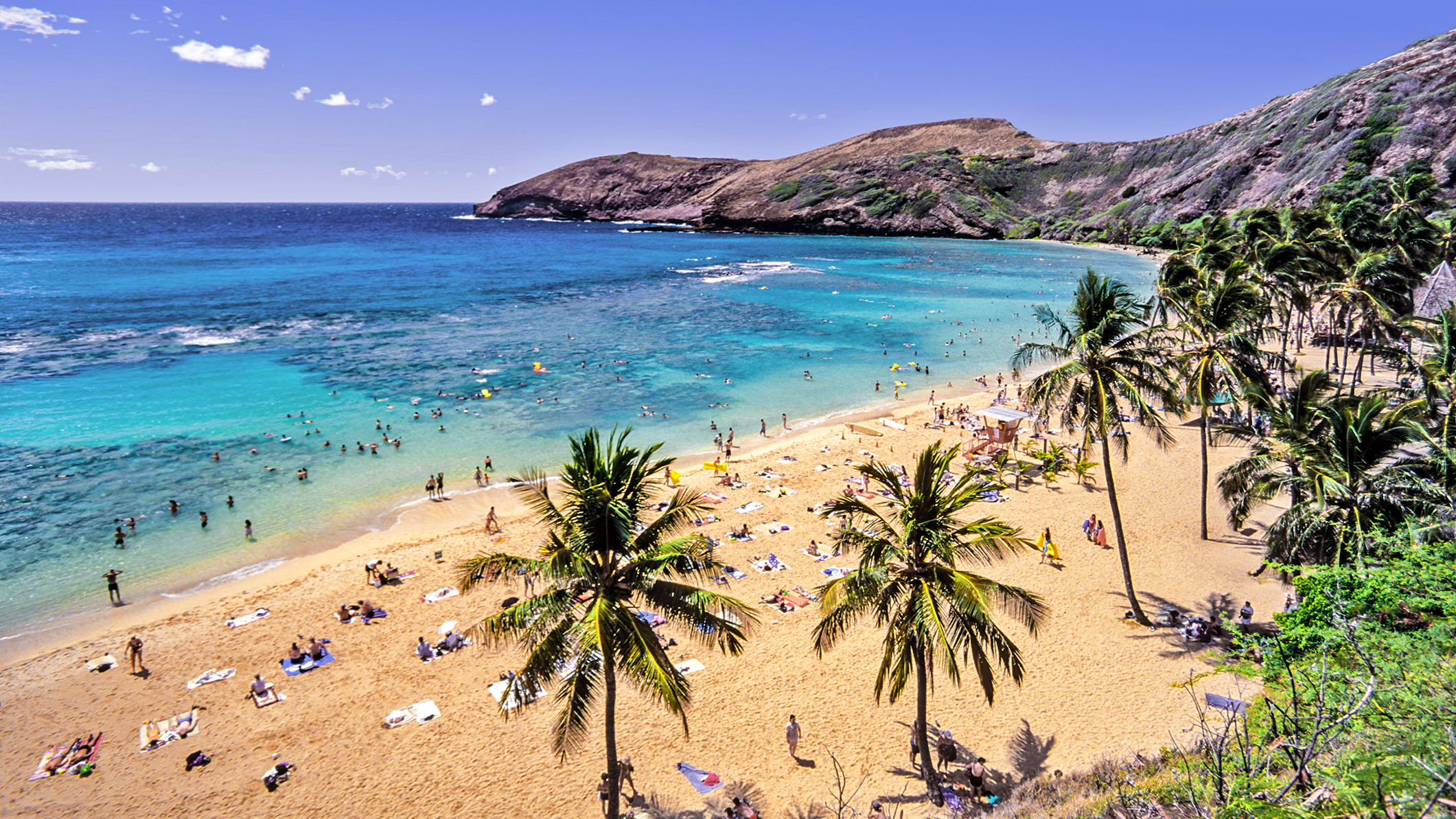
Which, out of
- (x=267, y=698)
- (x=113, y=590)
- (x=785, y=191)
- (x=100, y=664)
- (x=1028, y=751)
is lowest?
(x=100, y=664)

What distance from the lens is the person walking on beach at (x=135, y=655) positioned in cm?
1855

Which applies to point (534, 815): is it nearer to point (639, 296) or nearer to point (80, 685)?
point (80, 685)

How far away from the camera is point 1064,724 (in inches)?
598

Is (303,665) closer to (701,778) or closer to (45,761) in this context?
(45,761)

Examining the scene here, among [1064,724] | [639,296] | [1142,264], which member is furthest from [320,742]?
[1142,264]

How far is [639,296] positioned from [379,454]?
5308 centimetres

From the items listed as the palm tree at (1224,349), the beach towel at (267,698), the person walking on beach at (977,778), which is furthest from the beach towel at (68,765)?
the palm tree at (1224,349)

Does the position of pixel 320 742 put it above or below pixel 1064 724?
below

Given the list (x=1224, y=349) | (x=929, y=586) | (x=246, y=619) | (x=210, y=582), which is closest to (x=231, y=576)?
(x=210, y=582)

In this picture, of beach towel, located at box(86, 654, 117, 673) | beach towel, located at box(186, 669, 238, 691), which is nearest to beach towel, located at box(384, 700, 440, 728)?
beach towel, located at box(186, 669, 238, 691)

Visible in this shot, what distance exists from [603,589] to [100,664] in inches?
717

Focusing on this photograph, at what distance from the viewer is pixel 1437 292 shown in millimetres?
31109

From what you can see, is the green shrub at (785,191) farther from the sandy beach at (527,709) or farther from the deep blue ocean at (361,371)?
the sandy beach at (527,709)

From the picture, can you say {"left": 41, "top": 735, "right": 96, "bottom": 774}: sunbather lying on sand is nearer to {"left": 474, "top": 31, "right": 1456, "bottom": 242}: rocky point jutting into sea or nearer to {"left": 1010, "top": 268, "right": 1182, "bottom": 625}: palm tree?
{"left": 1010, "top": 268, "right": 1182, "bottom": 625}: palm tree
